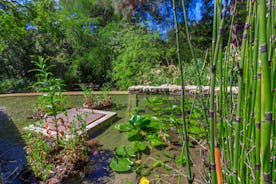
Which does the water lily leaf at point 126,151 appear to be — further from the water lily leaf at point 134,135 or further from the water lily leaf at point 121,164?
the water lily leaf at point 134,135

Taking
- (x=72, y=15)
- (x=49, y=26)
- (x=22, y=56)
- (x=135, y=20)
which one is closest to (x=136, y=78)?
(x=49, y=26)

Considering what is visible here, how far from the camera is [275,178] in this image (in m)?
0.55

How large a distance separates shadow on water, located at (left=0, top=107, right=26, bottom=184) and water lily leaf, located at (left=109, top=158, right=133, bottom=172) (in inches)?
27.6

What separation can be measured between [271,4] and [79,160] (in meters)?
1.65

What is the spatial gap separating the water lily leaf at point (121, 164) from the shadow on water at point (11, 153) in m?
0.70

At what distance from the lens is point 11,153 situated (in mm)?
1801

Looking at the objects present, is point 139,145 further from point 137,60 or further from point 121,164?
point 137,60

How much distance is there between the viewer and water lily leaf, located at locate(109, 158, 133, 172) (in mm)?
1384

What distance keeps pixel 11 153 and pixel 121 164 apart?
1.27 meters

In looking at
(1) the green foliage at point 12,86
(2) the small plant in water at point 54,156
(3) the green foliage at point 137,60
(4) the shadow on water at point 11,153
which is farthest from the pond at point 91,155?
(1) the green foliage at point 12,86

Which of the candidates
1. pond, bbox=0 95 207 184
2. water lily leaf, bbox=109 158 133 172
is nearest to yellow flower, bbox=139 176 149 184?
pond, bbox=0 95 207 184

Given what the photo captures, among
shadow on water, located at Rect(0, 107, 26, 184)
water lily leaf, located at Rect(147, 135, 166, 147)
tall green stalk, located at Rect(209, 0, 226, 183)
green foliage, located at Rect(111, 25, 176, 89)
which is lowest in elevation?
shadow on water, located at Rect(0, 107, 26, 184)

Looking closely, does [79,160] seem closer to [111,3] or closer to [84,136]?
[84,136]

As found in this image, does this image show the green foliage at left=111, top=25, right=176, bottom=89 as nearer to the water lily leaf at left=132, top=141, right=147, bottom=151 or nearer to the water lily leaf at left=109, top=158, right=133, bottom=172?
the water lily leaf at left=132, top=141, right=147, bottom=151
